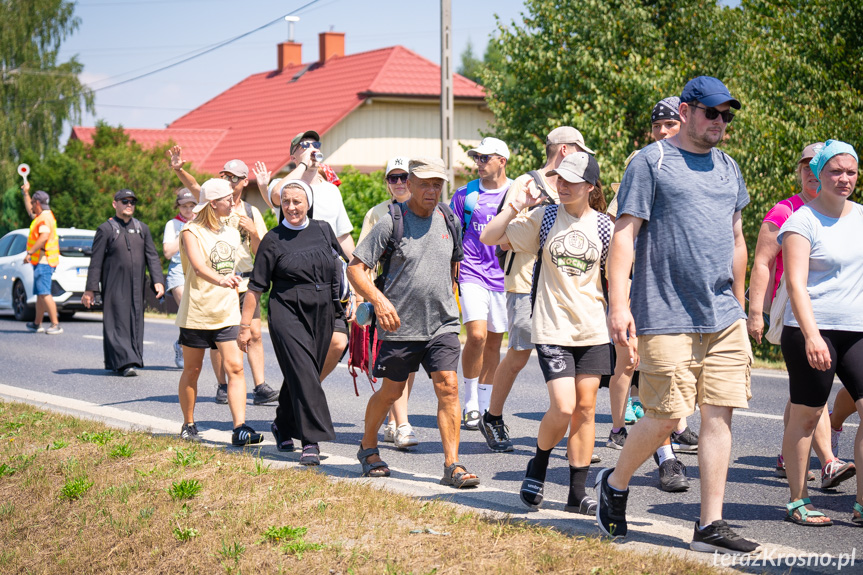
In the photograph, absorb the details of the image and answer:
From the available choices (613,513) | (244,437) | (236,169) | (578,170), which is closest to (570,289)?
(578,170)

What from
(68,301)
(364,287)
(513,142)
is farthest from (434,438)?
(513,142)

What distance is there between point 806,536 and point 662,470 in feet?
3.91

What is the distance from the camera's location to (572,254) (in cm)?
571

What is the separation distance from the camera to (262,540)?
5.07 metres

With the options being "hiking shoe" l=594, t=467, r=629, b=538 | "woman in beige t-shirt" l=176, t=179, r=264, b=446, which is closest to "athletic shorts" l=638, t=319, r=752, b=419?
"hiking shoe" l=594, t=467, r=629, b=538

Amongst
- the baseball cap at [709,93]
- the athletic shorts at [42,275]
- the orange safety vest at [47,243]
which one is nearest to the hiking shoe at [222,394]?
the baseball cap at [709,93]

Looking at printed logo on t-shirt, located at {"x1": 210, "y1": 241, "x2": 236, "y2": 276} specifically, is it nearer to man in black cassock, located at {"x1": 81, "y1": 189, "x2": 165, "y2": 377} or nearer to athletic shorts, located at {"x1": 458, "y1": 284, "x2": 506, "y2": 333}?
athletic shorts, located at {"x1": 458, "y1": 284, "x2": 506, "y2": 333}

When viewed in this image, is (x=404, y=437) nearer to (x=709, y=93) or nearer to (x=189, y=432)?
(x=189, y=432)

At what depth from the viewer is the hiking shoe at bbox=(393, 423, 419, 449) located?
7.70m

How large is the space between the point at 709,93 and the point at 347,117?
3416 centimetres

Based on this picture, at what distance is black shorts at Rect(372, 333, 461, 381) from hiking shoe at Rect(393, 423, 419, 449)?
1.30m

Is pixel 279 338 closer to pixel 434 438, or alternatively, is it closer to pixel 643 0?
pixel 434 438

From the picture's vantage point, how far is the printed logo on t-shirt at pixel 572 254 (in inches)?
225

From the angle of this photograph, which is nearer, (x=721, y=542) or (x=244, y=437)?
(x=721, y=542)
